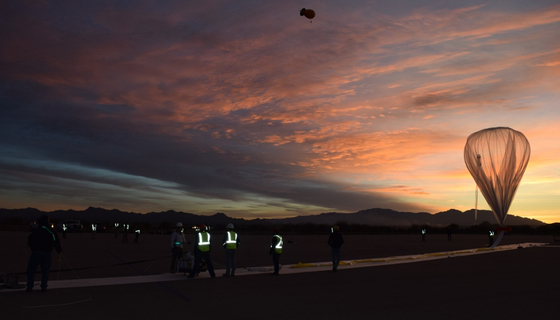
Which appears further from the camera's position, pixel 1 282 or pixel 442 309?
pixel 1 282

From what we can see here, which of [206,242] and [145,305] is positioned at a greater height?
[206,242]

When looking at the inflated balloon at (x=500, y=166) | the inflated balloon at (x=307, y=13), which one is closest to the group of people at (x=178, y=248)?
the inflated balloon at (x=307, y=13)

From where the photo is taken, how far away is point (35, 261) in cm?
1198

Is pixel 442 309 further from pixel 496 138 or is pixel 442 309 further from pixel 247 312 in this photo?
pixel 496 138

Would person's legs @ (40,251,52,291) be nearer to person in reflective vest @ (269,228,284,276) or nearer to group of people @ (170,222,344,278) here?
group of people @ (170,222,344,278)

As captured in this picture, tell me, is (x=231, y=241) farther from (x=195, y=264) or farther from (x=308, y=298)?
(x=308, y=298)

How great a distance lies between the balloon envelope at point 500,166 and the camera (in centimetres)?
3531

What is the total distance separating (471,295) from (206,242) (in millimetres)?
8633

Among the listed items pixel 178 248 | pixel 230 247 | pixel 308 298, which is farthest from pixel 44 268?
pixel 308 298

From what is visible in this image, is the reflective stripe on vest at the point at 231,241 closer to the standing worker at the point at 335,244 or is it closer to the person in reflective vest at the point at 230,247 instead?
the person in reflective vest at the point at 230,247

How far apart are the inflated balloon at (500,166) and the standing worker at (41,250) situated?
34.6m

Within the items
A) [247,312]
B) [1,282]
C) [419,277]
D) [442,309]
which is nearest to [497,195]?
[419,277]

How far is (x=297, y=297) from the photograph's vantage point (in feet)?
37.1

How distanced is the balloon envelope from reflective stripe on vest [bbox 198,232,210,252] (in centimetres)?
2978
